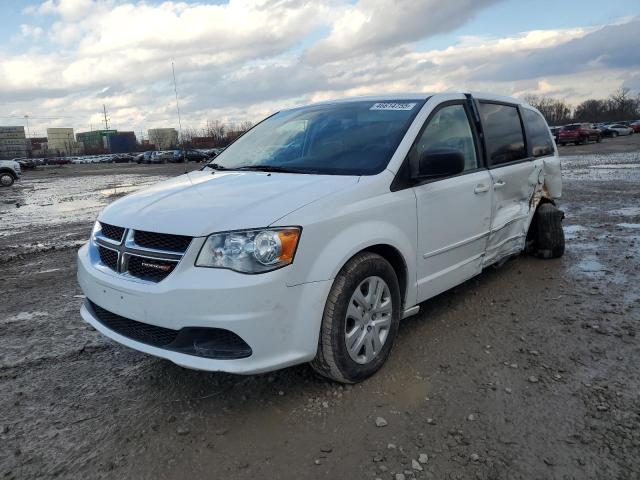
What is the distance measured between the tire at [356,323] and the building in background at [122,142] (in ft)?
389

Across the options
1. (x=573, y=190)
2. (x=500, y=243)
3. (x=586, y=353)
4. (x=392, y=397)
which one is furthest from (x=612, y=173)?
(x=392, y=397)

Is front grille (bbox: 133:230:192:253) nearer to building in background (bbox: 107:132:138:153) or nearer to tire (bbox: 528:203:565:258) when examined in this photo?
tire (bbox: 528:203:565:258)

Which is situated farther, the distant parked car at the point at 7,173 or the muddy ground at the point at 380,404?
the distant parked car at the point at 7,173

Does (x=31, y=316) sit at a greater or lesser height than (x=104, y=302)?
lesser

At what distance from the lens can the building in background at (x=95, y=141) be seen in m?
125

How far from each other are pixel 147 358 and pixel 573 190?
1121cm

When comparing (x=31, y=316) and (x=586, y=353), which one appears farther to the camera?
(x=31, y=316)

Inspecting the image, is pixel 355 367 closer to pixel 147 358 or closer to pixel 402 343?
pixel 402 343

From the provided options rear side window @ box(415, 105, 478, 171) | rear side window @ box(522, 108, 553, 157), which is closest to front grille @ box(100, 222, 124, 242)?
rear side window @ box(415, 105, 478, 171)

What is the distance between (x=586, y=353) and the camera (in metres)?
3.43

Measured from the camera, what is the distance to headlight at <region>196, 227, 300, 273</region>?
2.59m

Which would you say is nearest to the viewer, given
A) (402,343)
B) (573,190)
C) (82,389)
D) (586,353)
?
(82,389)

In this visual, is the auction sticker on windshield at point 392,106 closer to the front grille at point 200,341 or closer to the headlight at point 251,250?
the headlight at point 251,250

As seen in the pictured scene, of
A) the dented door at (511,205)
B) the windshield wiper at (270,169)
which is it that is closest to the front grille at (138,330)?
the windshield wiper at (270,169)
